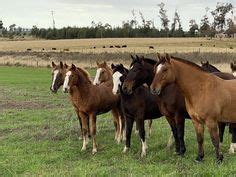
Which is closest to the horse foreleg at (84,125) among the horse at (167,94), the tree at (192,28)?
the horse at (167,94)

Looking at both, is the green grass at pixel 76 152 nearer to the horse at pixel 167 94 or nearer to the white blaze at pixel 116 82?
the horse at pixel 167 94

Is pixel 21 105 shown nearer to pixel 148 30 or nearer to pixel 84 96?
pixel 84 96

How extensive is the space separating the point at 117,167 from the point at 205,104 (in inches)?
88.7

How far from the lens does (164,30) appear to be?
358 ft

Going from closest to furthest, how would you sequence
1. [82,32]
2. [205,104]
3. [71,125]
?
[205,104] < [71,125] < [82,32]

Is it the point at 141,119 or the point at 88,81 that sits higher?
the point at 88,81

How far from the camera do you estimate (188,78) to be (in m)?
9.23

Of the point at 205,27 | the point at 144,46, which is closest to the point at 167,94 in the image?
the point at 144,46

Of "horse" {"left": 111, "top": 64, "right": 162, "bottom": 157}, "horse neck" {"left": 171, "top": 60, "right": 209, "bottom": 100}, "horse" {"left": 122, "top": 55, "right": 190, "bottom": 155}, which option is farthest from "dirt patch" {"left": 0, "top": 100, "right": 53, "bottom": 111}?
"horse neck" {"left": 171, "top": 60, "right": 209, "bottom": 100}

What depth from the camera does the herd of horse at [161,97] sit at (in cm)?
904

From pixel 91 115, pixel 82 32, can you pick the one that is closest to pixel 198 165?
pixel 91 115

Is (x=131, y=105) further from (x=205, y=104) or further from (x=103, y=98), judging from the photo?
(x=205, y=104)

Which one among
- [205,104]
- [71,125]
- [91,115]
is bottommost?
[71,125]

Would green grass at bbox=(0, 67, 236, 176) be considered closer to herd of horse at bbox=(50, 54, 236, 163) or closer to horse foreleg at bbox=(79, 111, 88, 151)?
horse foreleg at bbox=(79, 111, 88, 151)
